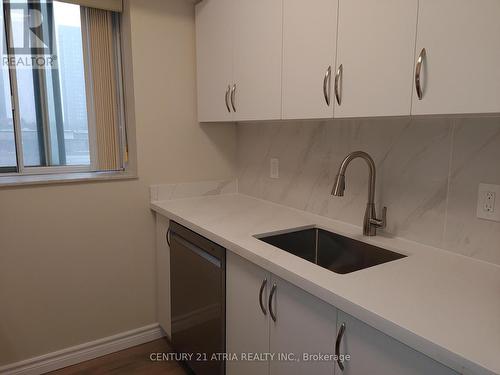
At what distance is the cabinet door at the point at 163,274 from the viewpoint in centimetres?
216

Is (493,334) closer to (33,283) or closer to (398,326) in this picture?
(398,326)

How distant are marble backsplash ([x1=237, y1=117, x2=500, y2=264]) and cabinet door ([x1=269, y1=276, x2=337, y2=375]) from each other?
611 millimetres

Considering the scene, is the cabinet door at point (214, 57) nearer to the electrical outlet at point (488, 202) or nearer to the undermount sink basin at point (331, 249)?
the undermount sink basin at point (331, 249)

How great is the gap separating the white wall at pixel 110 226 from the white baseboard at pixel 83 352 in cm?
4

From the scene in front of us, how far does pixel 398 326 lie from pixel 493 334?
0.21 metres

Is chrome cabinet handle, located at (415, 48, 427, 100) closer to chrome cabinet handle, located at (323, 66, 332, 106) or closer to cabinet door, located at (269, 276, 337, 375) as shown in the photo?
chrome cabinet handle, located at (323, 66, 332, 106)

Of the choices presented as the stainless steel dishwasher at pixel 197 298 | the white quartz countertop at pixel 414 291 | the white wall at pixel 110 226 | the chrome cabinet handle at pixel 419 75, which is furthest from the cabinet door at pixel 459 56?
the white wall at pixel 110 226

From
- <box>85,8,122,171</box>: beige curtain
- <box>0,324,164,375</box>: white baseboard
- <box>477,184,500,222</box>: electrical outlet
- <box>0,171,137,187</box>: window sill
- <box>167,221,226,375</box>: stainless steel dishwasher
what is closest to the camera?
<box>477,184,500,222</box>: electrical outlet

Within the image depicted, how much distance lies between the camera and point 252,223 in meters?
1.75

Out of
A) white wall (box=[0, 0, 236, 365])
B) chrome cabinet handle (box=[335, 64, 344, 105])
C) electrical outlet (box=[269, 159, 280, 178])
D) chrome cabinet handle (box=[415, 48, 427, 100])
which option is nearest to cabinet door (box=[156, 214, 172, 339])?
white wall (box=[0, 0, 236, 365])

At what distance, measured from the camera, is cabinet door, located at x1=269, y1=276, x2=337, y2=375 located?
1090mm

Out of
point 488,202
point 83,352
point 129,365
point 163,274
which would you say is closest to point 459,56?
point 488,202

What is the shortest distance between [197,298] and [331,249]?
2.32 ft

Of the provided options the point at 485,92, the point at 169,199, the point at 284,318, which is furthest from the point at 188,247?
the point at 485,92
